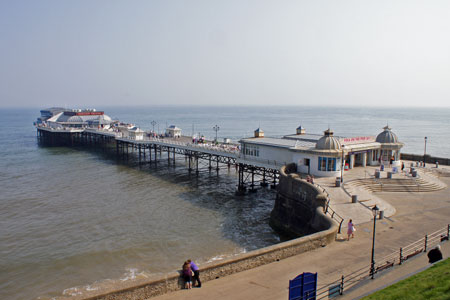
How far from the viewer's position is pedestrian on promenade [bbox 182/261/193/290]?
41.9ft

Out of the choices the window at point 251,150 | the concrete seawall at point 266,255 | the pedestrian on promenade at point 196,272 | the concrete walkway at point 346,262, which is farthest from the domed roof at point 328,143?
the pedestrian on promenade at point 196,272

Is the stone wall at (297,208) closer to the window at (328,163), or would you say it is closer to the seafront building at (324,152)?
the seafront building at (324,152)

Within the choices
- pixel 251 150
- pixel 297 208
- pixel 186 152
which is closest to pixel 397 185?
pixel 297 208

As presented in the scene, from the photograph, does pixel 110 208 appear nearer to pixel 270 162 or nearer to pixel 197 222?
pixel 197 222

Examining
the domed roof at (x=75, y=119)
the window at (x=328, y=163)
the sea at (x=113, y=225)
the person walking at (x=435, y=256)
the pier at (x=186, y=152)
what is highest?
the domed roof at (x=75, y=119)

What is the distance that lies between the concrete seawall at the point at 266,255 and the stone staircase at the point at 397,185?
4.93m

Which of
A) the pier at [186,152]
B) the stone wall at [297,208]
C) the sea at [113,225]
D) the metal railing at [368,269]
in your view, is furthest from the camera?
the pier at [186,152]

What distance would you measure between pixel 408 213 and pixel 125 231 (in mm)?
18906

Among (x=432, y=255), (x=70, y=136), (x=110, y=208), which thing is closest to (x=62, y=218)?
(x=110, y=208)

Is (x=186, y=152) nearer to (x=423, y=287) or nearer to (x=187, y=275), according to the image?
(x=187, y=275)

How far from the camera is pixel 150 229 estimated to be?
27.1 meters

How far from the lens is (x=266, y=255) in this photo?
48.8 feet

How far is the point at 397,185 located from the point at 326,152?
5.82 m

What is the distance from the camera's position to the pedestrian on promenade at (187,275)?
503 inches
